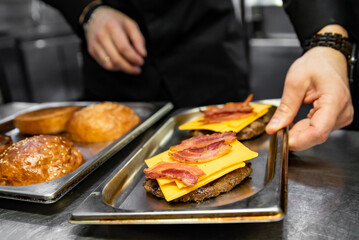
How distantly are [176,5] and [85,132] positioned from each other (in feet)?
2.94

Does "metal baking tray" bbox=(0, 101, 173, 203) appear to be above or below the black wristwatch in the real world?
below

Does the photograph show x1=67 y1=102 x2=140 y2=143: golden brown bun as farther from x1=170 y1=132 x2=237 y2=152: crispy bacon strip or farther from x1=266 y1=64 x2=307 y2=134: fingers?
x1=266 y1=64 x2=307 y2=134: fingers

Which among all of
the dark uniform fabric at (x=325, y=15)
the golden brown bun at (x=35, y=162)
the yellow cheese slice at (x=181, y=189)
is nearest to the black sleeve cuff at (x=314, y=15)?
the dark uniform fabric at (x=325, y=15)

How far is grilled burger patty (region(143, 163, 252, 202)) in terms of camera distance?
882 millimetres

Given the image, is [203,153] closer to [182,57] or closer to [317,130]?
[317,130]

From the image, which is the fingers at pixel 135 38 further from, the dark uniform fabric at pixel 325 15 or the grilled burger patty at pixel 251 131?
the dark uniform fabric at pixel 325 15

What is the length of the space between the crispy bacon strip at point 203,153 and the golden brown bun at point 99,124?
→ 577 millimetres

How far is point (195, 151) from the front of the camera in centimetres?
100

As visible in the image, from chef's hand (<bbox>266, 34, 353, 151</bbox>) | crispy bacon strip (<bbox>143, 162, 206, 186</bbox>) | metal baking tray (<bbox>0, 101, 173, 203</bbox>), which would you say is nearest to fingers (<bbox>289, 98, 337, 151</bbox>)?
chef's hand (<bbox>266, 34, 353, 151</bbox>)

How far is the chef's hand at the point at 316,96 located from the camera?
107cm

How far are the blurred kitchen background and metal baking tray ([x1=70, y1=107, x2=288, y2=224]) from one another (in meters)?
1.83

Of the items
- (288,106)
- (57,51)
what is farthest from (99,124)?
(57,51)

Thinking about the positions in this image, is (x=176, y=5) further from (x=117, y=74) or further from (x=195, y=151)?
(x=195, y=151)

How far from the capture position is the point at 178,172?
893 millimetres
